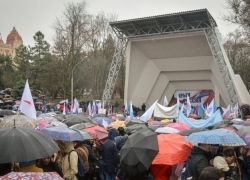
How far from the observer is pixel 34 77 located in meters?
47.8

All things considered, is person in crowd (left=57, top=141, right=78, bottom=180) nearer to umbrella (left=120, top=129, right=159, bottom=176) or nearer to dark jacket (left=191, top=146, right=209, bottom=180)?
umbrella (left=120, top=129, right=159, bottom=176)

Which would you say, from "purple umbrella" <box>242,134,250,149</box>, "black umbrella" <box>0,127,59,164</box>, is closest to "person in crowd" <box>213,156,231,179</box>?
"purple umbrella" <box>242,134,250,149</box>

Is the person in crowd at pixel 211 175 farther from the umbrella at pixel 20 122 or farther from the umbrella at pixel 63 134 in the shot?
the umbrella at pixel 20 122

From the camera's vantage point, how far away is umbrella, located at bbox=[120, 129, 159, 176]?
15.6 feet

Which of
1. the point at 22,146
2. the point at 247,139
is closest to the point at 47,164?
the point at 22,146

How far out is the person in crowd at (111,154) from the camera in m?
6.10

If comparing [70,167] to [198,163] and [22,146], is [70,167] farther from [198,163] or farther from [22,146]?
[198,163]

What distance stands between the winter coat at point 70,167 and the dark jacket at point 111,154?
1393 millimetres

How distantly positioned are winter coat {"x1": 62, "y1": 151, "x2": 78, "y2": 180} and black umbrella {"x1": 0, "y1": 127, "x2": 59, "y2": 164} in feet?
2.97

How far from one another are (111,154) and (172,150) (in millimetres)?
1396

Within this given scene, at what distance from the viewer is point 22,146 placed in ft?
11.7

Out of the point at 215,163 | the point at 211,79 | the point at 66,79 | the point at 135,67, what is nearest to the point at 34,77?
the point at 66,79

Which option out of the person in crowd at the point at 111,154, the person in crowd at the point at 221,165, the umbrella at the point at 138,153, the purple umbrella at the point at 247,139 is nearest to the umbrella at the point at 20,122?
the person in crowd at the point at 111,154

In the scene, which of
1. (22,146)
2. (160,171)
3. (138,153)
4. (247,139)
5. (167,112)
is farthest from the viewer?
(167,112)
